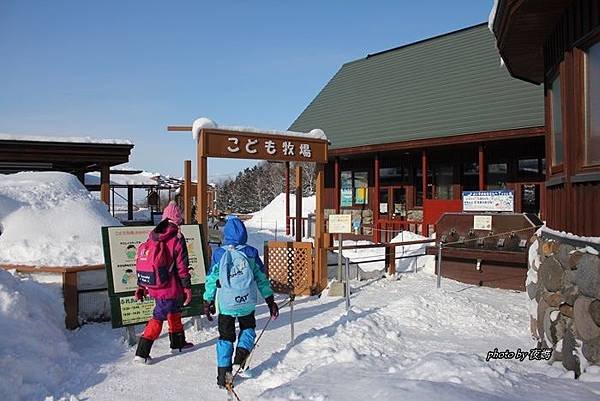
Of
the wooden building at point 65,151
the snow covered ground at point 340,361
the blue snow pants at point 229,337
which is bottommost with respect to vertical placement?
the snow covered ground at point 340,361

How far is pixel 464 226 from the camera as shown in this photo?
10.2 m

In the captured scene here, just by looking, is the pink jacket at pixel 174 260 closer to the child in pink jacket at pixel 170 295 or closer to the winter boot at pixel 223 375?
the child in pink jacket at pixel 170 295

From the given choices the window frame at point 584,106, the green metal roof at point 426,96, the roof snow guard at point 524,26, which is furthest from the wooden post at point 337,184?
the window frame at point 584,106

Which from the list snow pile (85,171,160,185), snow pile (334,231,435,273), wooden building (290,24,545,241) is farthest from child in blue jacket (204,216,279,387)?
snow pile (85,171,160,185)

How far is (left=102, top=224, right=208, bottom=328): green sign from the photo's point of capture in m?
5.73

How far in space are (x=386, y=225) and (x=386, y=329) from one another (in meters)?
12.1

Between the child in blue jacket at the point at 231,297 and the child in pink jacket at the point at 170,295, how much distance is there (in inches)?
31.2

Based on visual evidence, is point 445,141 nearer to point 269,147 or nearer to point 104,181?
point 269,147

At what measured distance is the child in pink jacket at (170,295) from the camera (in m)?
5.11

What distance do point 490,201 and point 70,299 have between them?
311 inches

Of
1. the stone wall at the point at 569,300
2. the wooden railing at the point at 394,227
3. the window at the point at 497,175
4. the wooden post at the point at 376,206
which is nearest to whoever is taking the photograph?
the stone wall at the point at 569,300

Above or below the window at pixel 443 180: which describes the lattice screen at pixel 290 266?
below

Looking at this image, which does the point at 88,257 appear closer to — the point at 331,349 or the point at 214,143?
the point at 214,143

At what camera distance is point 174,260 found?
17.4 ft
